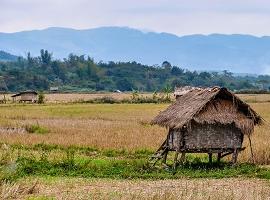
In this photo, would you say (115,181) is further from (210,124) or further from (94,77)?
(94,77)

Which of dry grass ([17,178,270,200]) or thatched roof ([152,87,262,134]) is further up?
thatched roof ([152,87,262,134])

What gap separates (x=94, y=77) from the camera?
12912 centimetres

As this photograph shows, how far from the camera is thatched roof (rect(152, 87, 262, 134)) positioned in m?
20.0

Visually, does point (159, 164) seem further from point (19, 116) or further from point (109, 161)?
point (19, 116)

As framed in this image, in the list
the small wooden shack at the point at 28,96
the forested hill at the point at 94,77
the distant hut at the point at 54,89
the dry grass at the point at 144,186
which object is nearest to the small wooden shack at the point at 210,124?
the dry grass at the point at 144,186

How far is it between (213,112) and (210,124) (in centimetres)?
51

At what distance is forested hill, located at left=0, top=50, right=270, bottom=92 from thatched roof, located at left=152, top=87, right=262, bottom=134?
91.6 meters

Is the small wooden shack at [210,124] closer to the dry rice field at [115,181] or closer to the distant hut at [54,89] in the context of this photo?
the dry rice field at [115,181]

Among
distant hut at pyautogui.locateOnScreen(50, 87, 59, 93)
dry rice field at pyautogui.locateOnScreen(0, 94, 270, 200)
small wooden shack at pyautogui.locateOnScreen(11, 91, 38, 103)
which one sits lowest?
distant hut at pyautogui.locateOnScreen(50, 87, 59, 93)

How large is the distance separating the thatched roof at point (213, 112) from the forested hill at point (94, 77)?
301 ft

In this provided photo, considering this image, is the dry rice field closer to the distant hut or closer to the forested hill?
the distant hut

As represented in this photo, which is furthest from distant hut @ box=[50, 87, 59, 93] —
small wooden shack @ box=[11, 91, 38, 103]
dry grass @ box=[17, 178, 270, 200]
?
dry grass @ box=[17, 178, 270, 200]

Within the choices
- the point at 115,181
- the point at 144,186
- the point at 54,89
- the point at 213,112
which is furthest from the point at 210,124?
the point at 54,89

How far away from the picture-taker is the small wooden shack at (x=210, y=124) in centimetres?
2014
